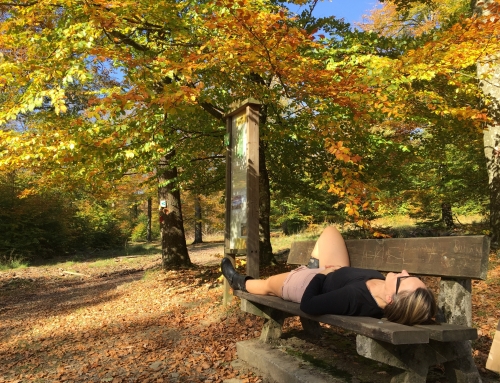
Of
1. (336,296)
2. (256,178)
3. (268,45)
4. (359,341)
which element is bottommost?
(359,341)

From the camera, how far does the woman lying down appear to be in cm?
262

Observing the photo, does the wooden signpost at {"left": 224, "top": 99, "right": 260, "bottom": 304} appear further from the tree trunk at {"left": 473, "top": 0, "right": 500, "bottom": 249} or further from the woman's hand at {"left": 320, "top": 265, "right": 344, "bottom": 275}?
the tree trunk at {"left": 473, "top": 0, "right": 500, "bottom": 249}

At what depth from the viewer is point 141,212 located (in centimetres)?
4278

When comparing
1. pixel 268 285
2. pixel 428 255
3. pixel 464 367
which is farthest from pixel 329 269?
pixel 464 367

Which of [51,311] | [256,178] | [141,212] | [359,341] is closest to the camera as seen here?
[359,341]

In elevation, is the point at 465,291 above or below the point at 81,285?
above

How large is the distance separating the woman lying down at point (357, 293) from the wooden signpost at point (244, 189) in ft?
4.81

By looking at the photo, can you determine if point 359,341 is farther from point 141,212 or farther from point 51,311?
point 141,212

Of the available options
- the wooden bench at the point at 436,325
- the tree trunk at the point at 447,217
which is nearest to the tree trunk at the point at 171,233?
the wooden bench at the point at 436,325

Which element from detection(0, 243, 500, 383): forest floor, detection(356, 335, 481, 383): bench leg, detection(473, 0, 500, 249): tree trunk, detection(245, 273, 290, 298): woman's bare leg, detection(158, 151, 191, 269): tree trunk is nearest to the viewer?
detection(356, 335, 481, 383): bench leg

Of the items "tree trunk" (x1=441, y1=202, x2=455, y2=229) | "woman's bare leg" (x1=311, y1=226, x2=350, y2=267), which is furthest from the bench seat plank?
"tree trunk" (x1=441, y1=202, x2=455, y2=229)

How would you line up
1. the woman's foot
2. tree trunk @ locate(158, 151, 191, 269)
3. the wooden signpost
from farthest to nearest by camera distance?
tree trunk @ locate(158, 151, 191, 269), the wooden signpost, the woman's foot

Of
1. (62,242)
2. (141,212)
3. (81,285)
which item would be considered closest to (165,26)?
(81,285)

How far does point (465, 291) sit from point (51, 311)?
8129 millimetres
